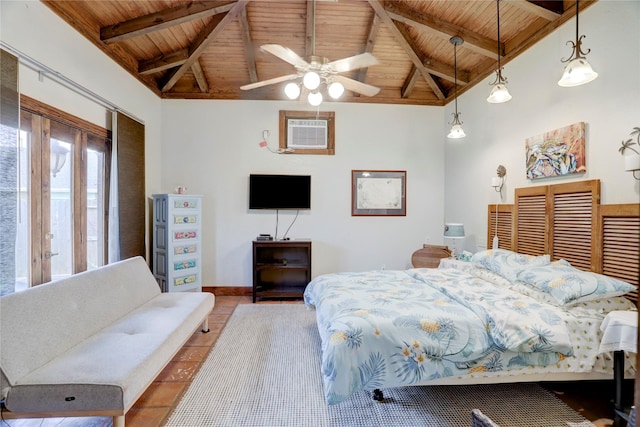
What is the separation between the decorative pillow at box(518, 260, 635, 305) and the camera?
1.94 meters

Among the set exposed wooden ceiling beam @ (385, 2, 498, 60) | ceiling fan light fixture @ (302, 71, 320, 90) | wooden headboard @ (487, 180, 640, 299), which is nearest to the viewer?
wooden headboard @ (487, 180, 640, 299)

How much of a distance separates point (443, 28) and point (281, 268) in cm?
379

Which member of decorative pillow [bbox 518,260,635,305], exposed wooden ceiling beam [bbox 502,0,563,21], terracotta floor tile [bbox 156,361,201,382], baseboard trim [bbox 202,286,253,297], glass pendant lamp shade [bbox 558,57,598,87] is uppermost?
exposed wooden ceiling beam [bbox 502,0,563,21]

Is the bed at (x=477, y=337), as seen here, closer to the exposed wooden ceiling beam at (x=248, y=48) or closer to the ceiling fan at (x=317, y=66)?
the ceiling fan at (x=317, y=66)

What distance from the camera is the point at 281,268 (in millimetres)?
4410

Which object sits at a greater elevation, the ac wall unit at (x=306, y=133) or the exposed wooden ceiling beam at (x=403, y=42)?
the exposed wooden ceiling beam at (x=403, y=42)

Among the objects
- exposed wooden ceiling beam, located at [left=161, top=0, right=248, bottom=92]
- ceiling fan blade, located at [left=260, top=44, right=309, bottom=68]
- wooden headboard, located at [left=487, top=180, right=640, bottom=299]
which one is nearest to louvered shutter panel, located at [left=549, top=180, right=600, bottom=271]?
wooden headboard, located at [left=487, top=180, right=640, bottom=299]

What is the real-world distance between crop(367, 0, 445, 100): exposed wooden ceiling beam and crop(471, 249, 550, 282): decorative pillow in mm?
2670

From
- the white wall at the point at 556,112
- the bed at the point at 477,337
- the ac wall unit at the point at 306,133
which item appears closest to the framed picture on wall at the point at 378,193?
the ac wall unit at the point at 306,133

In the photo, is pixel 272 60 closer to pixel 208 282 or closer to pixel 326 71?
pixel 326 71

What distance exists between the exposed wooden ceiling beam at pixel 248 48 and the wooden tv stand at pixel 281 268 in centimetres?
244

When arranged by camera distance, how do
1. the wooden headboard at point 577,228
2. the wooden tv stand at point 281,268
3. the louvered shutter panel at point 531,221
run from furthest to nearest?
the wooden tv stand at point 281,268 < the louvered shutter panel at point 531,221 < the wooden headboard at point 577,228

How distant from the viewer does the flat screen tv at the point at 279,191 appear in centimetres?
441

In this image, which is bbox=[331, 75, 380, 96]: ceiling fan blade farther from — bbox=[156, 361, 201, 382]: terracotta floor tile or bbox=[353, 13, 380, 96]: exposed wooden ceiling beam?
bbox=[156, 361, 201, 382]: terracotta floor tile
